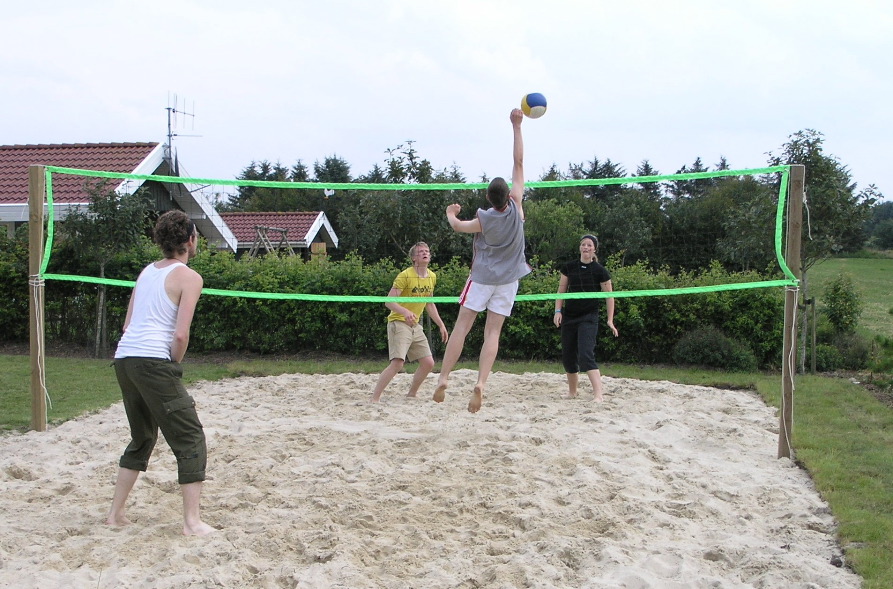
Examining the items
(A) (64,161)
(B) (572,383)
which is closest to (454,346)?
(B) (572,383)

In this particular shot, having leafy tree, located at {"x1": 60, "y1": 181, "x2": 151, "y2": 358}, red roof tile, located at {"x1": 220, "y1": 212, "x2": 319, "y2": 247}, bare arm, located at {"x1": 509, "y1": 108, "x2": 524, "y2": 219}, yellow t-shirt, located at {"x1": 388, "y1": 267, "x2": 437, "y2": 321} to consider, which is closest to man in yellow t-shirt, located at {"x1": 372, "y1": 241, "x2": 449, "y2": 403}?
yellow t-shirt, located at {"x1": 388, "y1": 267, "x2": 437, "y2": 321}

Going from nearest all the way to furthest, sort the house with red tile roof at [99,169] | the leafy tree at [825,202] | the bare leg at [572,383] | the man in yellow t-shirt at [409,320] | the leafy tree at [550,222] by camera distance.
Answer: the man in yellow t-shirt at [409,320] → the bare leg at [572,383] → the leafy tree at [825,202] → the house with red tile roof at [99,169] → the leafy tree at [550,222]

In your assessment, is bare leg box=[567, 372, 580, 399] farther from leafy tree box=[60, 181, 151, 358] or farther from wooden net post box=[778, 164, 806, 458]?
leafy tree box=[60, 181, 151, 358]

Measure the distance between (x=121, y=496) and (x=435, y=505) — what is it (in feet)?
5.27

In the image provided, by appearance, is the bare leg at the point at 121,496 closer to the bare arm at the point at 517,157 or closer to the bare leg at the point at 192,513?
the bare leg at the point at 192,513

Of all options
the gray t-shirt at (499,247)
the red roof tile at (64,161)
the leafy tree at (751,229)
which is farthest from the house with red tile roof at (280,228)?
the gray t-shirt at (499,247)

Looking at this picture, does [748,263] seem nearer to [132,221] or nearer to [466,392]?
[466,392]

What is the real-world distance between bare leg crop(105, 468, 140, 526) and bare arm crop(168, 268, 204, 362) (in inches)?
28.3

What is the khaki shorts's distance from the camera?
6.94 m

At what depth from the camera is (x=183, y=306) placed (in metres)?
3.68

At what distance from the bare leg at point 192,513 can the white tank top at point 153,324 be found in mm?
647

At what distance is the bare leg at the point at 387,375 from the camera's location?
6.96 m

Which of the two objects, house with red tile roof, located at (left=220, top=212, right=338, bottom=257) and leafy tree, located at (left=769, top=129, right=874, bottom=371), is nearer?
leafy tree, located at (left=769, top=129, right=874, bottom=371)

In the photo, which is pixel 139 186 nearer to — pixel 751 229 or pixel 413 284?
pixel 413 284
